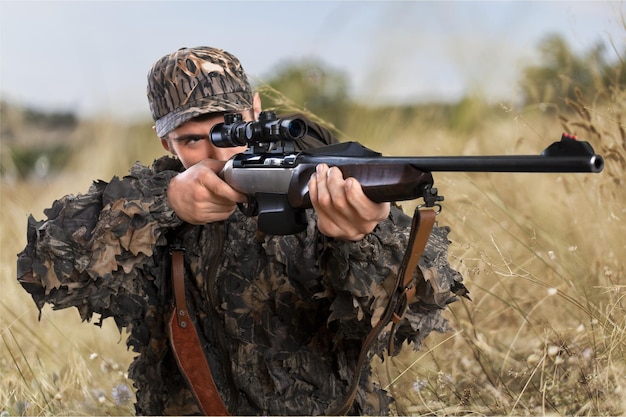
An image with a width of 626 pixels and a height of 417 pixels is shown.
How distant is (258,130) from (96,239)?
77 centimetres

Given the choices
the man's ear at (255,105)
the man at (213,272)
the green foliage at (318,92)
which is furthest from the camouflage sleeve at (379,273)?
the green foliage at (318,92)

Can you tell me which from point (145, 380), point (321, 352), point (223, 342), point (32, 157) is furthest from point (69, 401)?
point (32, 157)

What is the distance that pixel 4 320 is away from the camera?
506 centimetres

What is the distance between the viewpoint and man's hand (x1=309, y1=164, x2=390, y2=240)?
7.47 ft

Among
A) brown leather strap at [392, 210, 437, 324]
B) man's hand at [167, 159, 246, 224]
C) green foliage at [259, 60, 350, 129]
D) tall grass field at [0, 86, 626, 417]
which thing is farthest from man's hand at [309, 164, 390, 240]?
green foliage at [259, 60, 350, 129]

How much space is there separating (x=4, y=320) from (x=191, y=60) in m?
2.65

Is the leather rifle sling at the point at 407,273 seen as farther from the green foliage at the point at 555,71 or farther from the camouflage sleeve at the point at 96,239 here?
the green foliage at the point at 555,71

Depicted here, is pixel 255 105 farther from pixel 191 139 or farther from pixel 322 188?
pixel 322 188

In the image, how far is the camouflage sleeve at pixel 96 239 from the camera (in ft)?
9.71

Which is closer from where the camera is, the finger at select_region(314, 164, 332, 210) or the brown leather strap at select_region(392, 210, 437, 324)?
the finger at select_region(314, 164, 332, 210)

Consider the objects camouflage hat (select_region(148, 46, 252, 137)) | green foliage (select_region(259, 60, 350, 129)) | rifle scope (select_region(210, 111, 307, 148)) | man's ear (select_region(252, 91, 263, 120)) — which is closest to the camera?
rifle scope (select_region(210, 111, 307, 148))

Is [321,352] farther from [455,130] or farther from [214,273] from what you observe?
[455,130]

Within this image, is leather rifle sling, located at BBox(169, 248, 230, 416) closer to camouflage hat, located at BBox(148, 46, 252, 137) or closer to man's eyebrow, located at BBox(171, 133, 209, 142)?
man's eyebrow, located at BBox(171, 133, 209, 142)

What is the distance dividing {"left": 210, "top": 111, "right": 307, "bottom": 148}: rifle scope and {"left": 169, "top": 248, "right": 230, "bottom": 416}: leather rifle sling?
1.88ft
